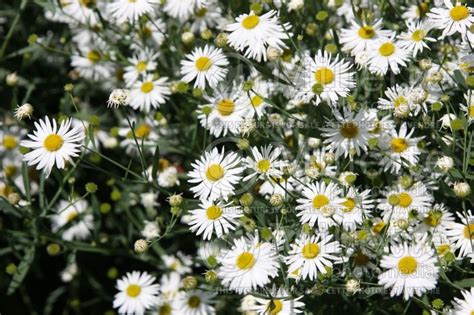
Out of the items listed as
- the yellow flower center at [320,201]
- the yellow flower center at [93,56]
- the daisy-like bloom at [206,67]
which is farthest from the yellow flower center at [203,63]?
the yellow flower center at [93,56]

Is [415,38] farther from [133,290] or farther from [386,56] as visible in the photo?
[133,290]

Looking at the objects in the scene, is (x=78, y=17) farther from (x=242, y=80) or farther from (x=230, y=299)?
(x=230, y=299)

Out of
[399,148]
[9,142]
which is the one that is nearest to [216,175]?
[399,148]

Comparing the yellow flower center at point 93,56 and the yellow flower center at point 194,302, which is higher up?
the yellow flower center at point 93,56

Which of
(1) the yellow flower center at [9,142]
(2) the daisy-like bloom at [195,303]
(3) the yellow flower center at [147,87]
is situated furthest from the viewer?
(1) the yellow flower center at [9,142]

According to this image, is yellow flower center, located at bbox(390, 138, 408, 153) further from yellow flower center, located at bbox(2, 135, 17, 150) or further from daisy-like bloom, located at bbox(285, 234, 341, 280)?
yellow flower center, located at bbox(2, 135, 17, 150)

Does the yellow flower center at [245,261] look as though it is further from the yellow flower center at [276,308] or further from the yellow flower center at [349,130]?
the yellow flower center at [349,130]
